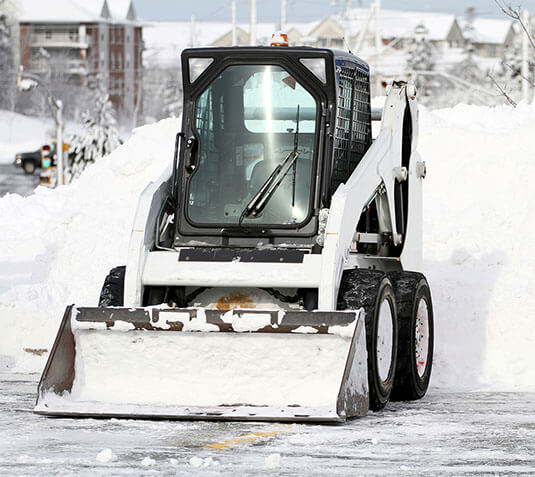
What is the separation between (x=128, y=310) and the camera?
918 centimetres

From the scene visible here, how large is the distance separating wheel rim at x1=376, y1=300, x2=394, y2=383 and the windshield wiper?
108cm

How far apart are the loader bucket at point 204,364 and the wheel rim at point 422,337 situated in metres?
1.94

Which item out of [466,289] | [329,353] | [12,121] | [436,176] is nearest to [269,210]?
[329,353]

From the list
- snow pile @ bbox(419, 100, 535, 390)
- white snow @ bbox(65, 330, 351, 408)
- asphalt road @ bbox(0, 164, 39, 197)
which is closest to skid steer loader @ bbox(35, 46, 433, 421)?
white snow @ bbox(65, 330, 351, 408)

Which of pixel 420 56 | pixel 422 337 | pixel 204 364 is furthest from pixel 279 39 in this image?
pixel 420 56

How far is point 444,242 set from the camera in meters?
16.1

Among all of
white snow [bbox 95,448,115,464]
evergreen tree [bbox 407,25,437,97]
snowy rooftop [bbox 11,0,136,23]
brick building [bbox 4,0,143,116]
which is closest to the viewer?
white snow [bbox 95,448,115,464]

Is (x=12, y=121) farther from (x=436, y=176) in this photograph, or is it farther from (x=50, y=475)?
(x=50, y=475)

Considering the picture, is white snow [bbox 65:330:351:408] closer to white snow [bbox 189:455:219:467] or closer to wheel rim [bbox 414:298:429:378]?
white snow [bbox 189:455:219:467]

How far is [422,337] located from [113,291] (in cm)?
271

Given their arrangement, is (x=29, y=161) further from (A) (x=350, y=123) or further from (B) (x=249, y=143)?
(B) (x=249, y=143)

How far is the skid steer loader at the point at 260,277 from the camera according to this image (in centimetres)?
899

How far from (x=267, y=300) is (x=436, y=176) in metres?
8.72

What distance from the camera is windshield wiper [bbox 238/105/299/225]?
390 inches
